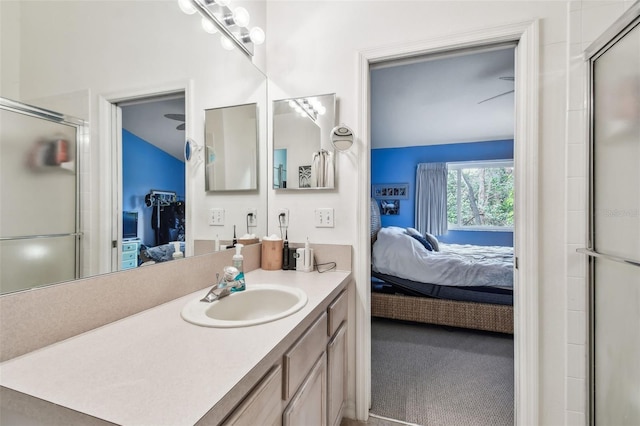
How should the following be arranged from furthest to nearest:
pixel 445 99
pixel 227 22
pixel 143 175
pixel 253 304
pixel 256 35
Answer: pixel 445 99, pixel 256 35, pixel 227 22, pixel 253 304, pixel 143 175

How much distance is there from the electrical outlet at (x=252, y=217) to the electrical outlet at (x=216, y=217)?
7.8 inches

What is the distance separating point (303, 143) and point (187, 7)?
839 mm

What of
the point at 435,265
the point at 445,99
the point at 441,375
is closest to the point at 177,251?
the point at 441,375

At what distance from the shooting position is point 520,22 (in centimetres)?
136

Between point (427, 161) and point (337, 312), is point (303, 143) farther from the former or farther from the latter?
point (427, 161)

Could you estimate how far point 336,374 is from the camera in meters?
1.37

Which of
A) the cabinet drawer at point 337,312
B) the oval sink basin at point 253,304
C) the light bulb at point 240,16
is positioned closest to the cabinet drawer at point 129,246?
the oval sink basin at point 253,304

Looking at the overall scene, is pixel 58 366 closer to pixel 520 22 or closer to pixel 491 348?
pixel 520 22

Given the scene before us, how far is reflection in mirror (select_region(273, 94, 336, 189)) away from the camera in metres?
1.66

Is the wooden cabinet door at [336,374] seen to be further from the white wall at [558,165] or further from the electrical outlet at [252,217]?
the white wall at [558,165]

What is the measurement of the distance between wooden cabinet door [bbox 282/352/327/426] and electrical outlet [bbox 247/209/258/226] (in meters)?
0.86

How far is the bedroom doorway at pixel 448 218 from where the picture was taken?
179cm

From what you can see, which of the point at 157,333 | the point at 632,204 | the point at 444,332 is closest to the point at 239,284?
the point at 157,333

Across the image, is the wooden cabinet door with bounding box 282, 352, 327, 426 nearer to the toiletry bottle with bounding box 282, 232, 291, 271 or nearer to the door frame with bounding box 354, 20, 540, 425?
the toiletry bottle with bounding box 282, 232, 291, 271
